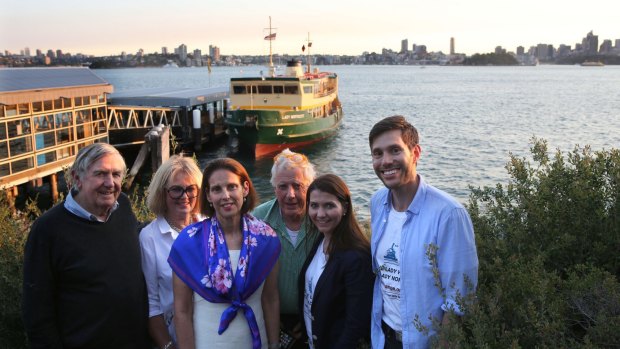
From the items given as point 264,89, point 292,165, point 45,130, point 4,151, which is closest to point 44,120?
point 45,130

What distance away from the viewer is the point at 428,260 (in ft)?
9.13

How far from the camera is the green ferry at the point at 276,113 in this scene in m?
28.3

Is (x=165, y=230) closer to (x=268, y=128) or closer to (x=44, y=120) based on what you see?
(x=44, y=120)

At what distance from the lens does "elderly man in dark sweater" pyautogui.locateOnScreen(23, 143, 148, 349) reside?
2.99 meters

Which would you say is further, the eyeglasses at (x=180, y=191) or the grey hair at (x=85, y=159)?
the eyeglasses at (x=180, y=191)

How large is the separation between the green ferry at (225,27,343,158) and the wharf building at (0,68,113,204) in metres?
9.09

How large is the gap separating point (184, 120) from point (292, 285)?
91.3ft

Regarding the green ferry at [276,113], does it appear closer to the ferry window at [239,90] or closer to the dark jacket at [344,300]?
the ferry window at [239,90]

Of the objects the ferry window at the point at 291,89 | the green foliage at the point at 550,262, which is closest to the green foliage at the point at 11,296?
the green foliage at the point at 550,262

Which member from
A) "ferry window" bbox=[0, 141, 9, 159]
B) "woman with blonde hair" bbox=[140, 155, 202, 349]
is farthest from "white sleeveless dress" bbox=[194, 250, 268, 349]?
"ferry window" bbox=[0, 141, 9, 159]

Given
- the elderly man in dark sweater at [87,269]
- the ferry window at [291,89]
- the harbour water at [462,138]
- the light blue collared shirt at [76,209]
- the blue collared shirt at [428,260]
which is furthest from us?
the ferry window at [291,89]

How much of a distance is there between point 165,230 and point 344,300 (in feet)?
4.10

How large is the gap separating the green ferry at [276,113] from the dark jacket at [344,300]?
25.2 meters

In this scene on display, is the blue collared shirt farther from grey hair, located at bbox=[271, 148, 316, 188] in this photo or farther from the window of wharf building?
the window of wharf building
